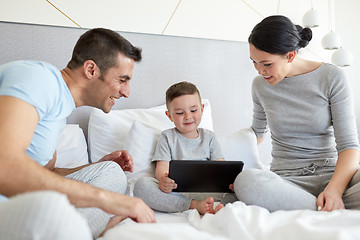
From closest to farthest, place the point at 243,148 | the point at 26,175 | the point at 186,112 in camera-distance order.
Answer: the point at 26,175, the point at 186,112, the point at 243,148

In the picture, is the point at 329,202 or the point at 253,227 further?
the point at 329,202

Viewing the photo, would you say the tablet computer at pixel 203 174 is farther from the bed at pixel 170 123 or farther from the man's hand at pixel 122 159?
the man's hand at pixel 122 159

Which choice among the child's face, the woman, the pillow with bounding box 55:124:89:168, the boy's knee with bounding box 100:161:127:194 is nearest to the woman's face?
the woman

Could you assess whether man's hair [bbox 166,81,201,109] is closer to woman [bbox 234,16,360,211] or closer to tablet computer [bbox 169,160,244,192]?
woman [bbox 234,16,360,211]

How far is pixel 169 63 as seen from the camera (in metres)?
2.22

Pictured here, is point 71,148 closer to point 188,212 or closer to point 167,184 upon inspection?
point 167,184

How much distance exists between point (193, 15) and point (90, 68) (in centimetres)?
121

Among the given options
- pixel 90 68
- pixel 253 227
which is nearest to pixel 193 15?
pixel 90 68

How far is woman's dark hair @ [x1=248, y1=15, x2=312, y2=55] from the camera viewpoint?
1.39 metres

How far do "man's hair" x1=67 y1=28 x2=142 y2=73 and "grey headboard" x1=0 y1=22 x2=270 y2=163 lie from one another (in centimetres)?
67

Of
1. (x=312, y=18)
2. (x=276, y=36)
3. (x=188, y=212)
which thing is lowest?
(x=188, y=212)

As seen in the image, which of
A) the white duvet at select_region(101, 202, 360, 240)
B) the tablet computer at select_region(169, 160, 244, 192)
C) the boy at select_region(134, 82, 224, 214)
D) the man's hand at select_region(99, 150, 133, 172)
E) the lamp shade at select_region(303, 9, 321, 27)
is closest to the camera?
the white duvet at select_region(101, 202, 360, 240)

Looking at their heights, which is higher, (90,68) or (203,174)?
(90,68)

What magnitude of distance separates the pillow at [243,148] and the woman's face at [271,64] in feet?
1.44
